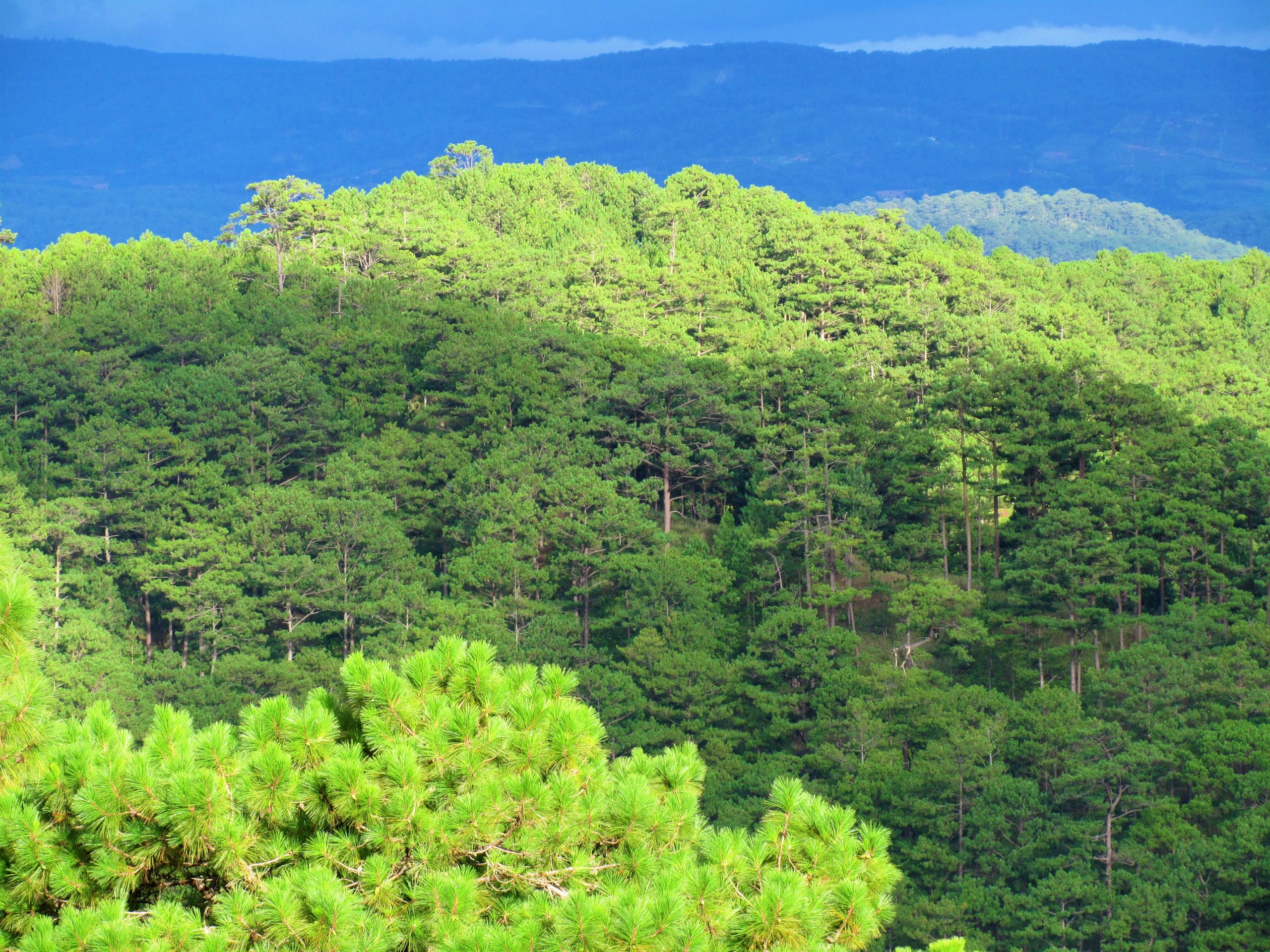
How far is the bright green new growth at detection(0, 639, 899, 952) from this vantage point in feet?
22.1

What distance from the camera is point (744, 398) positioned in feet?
121

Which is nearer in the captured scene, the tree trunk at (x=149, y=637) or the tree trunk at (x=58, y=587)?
the tree trunk at (x=58, y=587)

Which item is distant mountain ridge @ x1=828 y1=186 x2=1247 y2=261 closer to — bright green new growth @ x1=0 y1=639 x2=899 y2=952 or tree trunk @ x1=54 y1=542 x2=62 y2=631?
tree trunk @ x1=54 y1=542 x2=62 y2=631


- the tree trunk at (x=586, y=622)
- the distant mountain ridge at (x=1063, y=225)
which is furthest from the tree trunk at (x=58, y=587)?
the distant mountain ridge at (x=1063, y=225)

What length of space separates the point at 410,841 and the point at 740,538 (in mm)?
26639

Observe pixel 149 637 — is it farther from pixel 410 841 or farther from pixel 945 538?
pixel 410 841

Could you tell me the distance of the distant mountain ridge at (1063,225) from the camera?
13550 centimetres

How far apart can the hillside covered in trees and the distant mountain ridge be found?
295 ft

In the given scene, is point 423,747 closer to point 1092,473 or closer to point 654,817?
point 654,817

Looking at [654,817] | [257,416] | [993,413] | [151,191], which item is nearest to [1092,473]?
[993,413]

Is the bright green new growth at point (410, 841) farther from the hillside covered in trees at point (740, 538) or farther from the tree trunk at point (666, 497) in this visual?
the tree trunk at point (666, 497)

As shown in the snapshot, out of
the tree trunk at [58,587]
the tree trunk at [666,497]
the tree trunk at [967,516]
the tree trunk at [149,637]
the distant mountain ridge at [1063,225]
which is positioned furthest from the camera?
the distant mountain ridge at [1063,225]

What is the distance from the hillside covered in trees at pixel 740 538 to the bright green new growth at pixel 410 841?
17.2 m

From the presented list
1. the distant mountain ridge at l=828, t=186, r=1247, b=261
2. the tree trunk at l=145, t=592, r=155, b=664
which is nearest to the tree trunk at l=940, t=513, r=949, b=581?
the tree trunk at l=145, t=592, r=155, b=664
